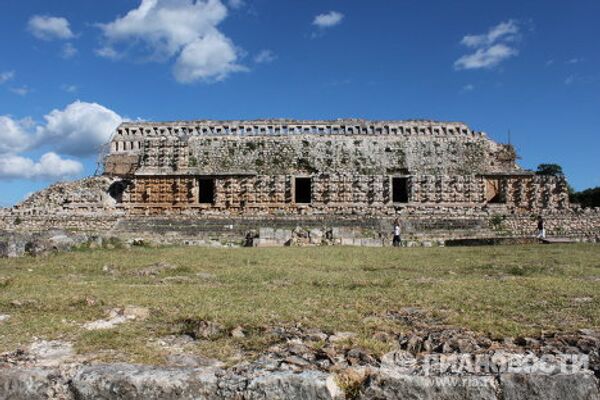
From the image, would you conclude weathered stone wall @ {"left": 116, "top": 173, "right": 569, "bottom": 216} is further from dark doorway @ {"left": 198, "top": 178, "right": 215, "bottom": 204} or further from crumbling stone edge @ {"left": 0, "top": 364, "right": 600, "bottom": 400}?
crumbling stone edge @ {"left": 0, "top": 364, "right": 600, "bottom": 400}

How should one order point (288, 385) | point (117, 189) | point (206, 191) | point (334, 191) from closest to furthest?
point (288, 385) < point (334, 191) < point (117, 189) < point (206, 191)

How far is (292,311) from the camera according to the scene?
6836 millimetres

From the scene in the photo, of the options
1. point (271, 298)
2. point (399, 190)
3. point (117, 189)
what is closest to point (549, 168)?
point (399, 190)

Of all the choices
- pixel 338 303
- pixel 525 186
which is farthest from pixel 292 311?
pixel 525 186

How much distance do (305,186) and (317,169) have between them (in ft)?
8.89

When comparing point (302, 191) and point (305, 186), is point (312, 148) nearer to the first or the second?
point (305, 186)

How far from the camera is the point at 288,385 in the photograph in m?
4.05

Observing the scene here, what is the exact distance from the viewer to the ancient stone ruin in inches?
1195

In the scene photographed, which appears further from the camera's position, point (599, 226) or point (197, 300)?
point (599, 226)

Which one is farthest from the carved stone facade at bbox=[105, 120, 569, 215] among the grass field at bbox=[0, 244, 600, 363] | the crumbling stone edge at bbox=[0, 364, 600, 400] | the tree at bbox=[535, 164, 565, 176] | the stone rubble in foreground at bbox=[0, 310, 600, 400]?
the tree at bbox=[535, 164, 565, 176]

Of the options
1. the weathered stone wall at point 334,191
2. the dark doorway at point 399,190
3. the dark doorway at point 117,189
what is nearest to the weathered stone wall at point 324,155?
the weathered stone wall at point 334,191

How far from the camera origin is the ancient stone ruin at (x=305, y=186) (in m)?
30.3

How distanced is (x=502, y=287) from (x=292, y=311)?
13.5 feet

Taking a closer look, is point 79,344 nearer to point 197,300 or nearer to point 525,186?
point 197,300
